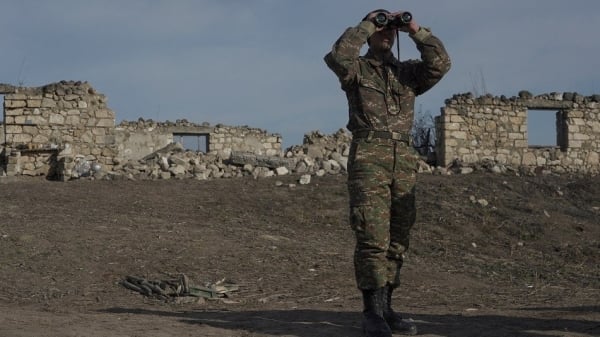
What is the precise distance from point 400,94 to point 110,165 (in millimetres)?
12640

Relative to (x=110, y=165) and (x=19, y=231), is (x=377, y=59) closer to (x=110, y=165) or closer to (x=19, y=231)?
(x=19, y=231)

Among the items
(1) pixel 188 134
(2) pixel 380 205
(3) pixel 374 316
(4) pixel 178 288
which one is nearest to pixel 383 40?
(2) pixel 380 205

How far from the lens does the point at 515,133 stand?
17.7 m

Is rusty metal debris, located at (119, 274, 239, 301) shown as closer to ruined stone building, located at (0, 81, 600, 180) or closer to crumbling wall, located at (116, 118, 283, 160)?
ruined stone building, located at (0, 81, 600, 180)

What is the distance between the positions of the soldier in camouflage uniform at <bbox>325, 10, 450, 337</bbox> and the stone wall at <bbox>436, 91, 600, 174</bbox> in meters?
12.2

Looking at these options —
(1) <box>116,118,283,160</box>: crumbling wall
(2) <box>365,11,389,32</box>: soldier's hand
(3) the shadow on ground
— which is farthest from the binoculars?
(1) <box>116,118,283,160</box>: crumbling wall

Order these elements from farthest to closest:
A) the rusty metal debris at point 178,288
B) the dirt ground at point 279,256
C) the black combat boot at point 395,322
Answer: the rusty metal debris at point 178,288 → the dirt ground at point 279,256 → the black combat boot at point 395,322

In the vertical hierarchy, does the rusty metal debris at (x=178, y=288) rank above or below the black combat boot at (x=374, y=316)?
below

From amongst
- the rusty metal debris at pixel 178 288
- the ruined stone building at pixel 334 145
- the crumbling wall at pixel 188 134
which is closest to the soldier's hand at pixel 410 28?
the rusty metal debris at pixel 178 288

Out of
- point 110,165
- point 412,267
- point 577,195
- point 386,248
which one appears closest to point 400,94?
point 386,248

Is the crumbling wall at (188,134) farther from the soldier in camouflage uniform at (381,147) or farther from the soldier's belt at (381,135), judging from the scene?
the soldier's belt at (381,135)

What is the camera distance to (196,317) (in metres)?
5.79

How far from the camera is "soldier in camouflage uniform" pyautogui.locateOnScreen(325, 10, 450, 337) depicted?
4.68 m

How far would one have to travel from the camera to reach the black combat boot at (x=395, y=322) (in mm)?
4793
